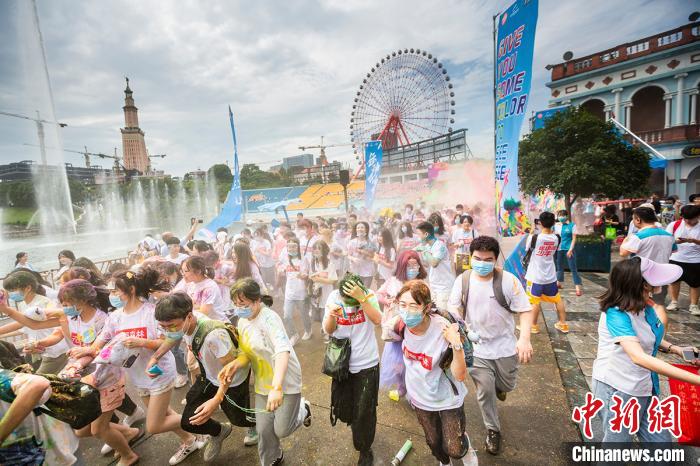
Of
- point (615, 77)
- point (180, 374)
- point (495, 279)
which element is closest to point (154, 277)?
point (180, 374)

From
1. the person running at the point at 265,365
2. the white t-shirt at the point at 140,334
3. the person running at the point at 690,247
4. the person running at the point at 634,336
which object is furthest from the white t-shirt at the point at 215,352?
the person running at the point at 690,247

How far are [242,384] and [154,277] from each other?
4.42 ft

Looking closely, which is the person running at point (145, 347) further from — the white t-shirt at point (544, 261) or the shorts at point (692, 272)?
the shorts at point (692, 272)

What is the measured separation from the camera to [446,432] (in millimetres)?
2197

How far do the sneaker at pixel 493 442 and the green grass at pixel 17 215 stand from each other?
36816 mm

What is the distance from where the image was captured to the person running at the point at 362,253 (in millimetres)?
5535

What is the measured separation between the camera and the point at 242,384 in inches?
104

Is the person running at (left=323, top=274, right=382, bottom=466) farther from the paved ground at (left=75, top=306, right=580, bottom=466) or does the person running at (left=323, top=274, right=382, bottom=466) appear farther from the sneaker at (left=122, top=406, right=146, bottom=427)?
the sneaker at (left=122, top=406, right=146, bottom=427)

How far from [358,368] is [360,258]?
315 centimetres

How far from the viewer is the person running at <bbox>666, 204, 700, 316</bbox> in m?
4.68

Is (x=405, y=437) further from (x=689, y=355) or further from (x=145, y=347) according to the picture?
(x=145, y=347)

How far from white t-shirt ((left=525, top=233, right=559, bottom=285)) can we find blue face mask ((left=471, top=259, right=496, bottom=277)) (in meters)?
2.38

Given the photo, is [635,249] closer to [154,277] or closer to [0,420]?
[154,277]

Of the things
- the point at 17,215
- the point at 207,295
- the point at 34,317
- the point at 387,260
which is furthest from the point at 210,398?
the point at 17,215
